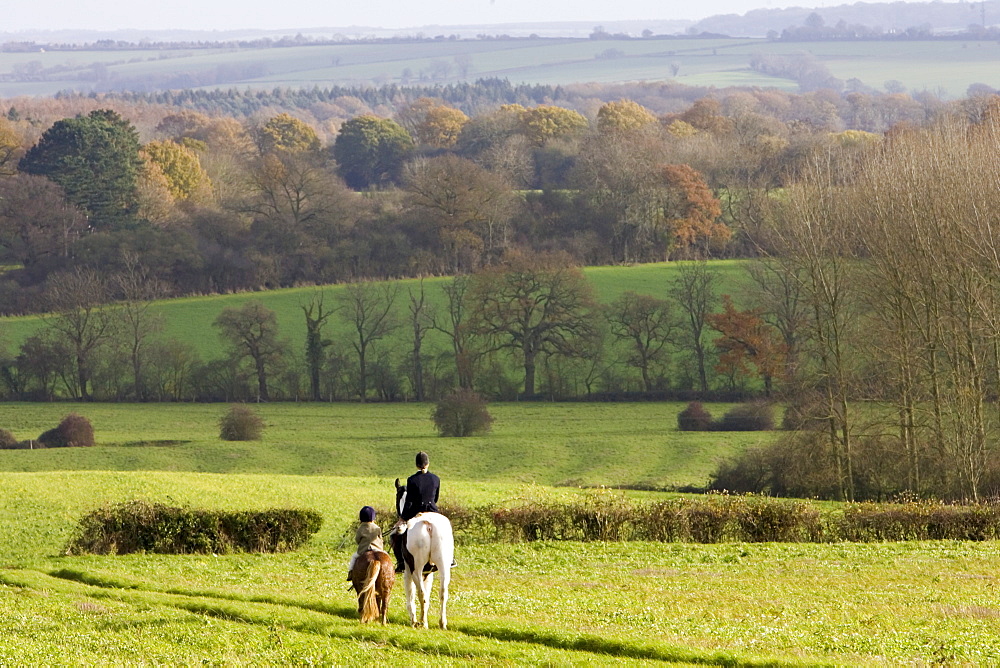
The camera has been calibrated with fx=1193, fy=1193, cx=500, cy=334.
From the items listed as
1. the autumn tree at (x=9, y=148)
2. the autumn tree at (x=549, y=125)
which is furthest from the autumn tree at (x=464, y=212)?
the autumn tree at (x=9, y=148)

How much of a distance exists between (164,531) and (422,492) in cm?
1561

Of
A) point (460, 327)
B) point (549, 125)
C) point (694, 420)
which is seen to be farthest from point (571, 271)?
point (549, 125)

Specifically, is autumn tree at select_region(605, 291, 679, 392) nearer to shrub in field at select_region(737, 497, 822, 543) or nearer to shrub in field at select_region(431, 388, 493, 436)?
shrub in field at select_region(431, 388, 493, 436)

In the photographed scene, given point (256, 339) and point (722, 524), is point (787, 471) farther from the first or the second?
point (256, 339)

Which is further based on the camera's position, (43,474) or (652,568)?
(43,474)

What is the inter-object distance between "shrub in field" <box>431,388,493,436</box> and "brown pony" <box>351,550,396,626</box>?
52.4 meters

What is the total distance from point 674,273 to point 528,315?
2252cm

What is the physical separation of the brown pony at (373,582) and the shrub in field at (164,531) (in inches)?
528

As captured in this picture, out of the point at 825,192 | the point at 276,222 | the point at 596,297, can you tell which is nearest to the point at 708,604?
the point at 825,192

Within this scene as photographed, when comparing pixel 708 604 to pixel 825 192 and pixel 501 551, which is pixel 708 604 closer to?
pixel 501 551

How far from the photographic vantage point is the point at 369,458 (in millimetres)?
65625

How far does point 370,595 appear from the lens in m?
19.0

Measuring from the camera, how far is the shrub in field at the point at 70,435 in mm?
68531

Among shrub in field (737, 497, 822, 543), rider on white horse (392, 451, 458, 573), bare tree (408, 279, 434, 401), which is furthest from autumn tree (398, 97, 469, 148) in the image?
rider on white horse (392, 451, 458, 573)
